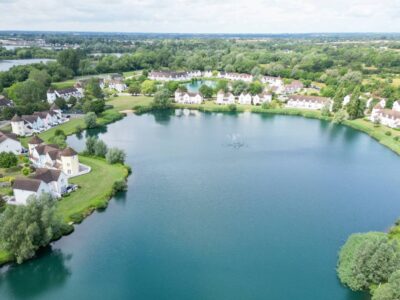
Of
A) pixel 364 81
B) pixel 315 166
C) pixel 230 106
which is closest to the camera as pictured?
pixel 315 166

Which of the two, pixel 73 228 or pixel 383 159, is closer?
pixel 73 228

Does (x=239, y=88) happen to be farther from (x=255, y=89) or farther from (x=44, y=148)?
→ (x=44, y=148)

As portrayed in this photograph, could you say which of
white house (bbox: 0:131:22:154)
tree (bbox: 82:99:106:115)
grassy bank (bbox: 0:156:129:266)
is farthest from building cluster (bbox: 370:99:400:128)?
white house (bbox: 0:131:22:154)

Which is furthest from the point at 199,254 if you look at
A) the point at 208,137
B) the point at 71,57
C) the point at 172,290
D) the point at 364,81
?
the point at 71,57

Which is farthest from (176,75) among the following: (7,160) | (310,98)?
(7,160)

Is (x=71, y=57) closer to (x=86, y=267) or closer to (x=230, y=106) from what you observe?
(x=230, y=106)

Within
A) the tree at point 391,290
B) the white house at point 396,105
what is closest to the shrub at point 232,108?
the white house at point 396,105

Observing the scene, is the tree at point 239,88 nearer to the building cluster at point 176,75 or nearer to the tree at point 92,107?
the building cluster at point 176,75
